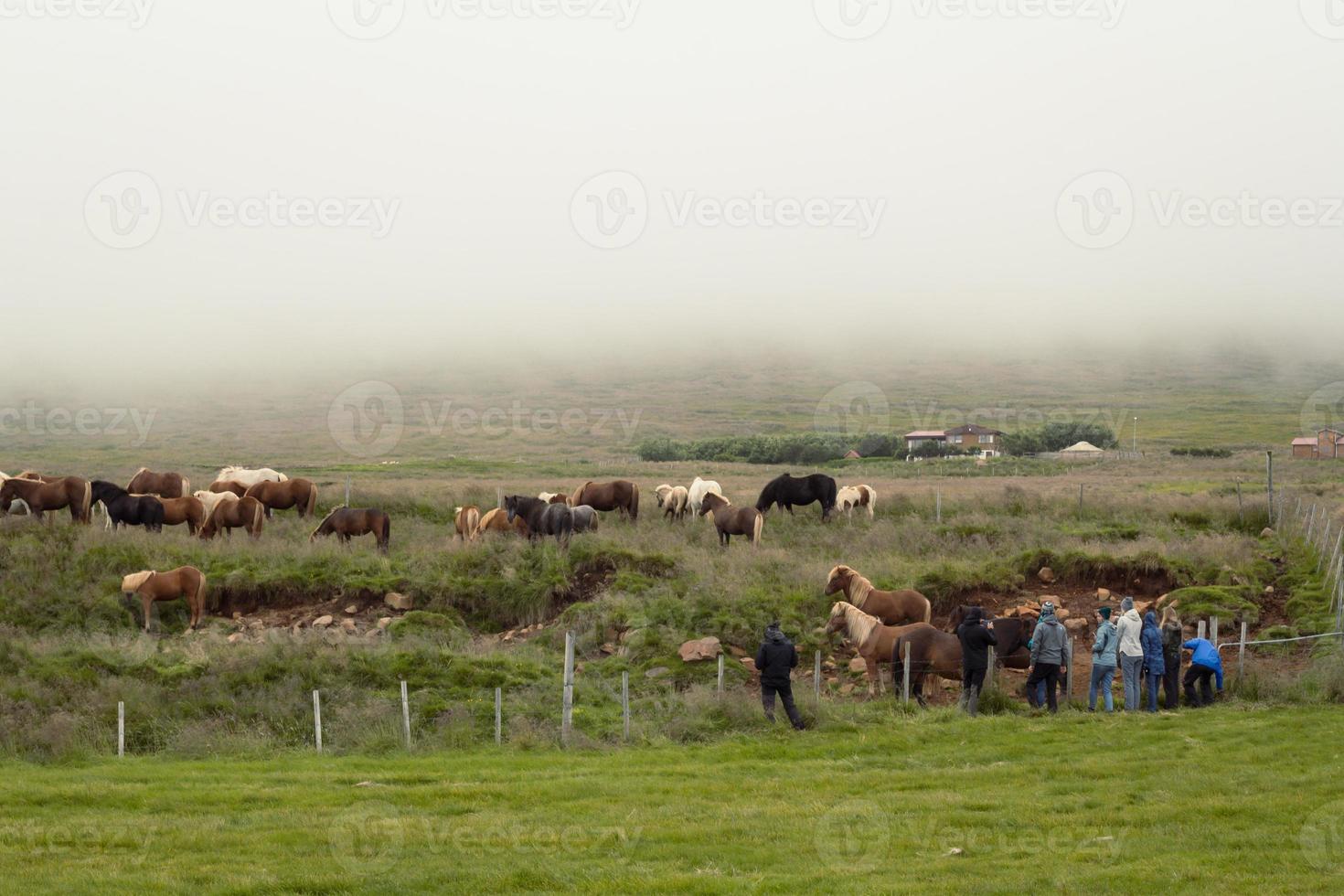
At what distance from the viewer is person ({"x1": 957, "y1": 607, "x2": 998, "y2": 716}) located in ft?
53.7

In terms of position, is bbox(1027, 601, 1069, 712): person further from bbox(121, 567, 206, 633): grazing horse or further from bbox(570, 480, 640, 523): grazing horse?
bbox(570, 480, 640, 523): grazing horse

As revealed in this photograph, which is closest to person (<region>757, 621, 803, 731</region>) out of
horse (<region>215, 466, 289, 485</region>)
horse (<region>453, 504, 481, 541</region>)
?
horse (<region>453, 504, 481, 541</region>)

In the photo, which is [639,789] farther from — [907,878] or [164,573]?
[164,573]

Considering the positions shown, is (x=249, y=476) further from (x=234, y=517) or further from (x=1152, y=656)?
(x=1152, y=656)

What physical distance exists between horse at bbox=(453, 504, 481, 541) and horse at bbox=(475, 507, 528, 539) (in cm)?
21

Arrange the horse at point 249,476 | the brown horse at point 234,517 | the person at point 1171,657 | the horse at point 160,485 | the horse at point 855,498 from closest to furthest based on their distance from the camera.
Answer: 1. the person at point 1171,657
2. the brown horse at point 234,517
3. the horse at point 855,498
4. the horse at point 160,485
5. the horse at point 249,476

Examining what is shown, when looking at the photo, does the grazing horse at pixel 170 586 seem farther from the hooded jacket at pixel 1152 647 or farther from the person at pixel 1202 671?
the person at pixel 1202 671

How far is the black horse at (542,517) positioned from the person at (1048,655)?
47.8 feet

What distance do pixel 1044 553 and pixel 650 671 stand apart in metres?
10.1

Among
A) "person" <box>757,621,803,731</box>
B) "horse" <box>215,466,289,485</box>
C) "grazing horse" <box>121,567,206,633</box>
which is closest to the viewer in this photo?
"person" <box>757,621,803,731</box>

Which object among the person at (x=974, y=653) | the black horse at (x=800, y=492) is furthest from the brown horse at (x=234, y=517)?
the person at (x=974, y=653)

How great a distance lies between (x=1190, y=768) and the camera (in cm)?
1248

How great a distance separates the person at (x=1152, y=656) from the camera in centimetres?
1636

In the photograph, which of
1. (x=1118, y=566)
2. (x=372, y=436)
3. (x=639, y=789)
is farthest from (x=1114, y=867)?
(x=372, y=436)
